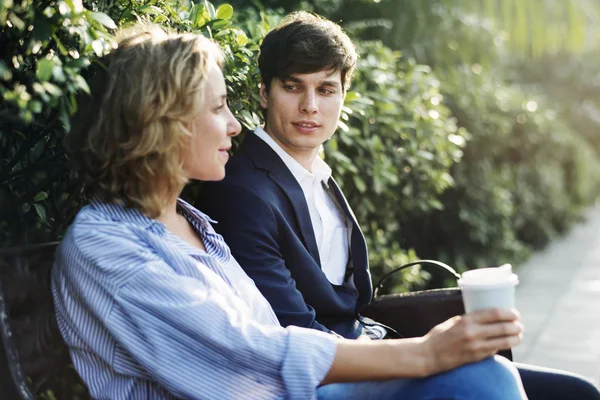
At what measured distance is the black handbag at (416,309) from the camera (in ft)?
9.79

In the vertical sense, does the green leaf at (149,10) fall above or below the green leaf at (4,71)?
below

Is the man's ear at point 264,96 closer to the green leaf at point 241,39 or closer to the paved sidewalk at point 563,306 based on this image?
the green leaf at point 241,39

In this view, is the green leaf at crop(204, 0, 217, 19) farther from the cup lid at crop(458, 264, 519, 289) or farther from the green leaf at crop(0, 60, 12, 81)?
the cup lid at crop(458, 264, 519, 289)

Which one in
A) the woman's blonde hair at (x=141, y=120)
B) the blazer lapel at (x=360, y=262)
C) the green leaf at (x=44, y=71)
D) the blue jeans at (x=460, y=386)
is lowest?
the blazer lapel at (x=360, y=262)

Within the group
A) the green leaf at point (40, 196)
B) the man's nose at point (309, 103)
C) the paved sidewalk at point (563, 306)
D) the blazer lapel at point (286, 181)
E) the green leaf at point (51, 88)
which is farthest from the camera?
the paved sidewalk at point (563, 306)

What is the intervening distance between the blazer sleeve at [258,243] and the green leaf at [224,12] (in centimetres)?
65

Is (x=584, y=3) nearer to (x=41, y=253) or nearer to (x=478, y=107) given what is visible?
(x=478, y=107)

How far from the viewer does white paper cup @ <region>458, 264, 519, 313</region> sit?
1.89 meters

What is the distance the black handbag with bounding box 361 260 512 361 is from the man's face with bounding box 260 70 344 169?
554 millimetres

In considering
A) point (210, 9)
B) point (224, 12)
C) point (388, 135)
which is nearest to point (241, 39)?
point (224, 12)

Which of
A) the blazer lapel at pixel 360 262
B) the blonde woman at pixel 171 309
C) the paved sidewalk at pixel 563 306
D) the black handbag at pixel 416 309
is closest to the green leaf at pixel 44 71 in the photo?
the blonde woman at pixel 171 309

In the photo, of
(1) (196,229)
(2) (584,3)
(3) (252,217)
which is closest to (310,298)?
(3) (252,217)

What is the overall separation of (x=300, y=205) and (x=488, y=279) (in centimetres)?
94

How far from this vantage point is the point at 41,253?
2131mm
